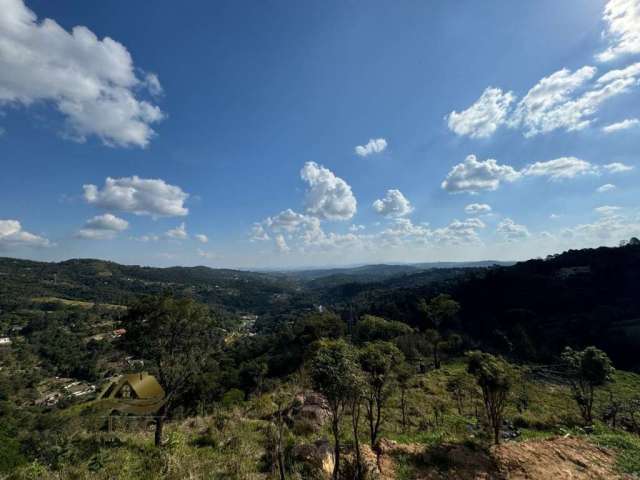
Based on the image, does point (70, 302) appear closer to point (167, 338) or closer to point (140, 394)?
point (140, 394)

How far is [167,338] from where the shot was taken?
41.9ft

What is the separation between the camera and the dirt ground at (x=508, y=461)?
940 cm

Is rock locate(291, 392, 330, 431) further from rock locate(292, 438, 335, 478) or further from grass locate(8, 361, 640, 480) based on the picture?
rock locate(292, 438, 335, 478)

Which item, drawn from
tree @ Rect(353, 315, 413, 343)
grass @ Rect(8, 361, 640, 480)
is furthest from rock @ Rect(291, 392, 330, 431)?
tree @ Rect(353, 315, 413, 343)

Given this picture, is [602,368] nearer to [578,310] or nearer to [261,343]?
[578,310]

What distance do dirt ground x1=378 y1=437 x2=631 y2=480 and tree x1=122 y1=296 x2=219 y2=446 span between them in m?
8.64

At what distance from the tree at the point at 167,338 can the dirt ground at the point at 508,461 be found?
8643 millimetres

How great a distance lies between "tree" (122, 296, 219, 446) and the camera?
12.2 metres

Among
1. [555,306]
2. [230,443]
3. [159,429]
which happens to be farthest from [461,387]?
[555,306]

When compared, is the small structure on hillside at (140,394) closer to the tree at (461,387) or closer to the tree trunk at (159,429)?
the tree trunk at (159,429)

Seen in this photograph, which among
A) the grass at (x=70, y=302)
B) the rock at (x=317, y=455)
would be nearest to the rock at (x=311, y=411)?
the rock at (x=317, y=455)

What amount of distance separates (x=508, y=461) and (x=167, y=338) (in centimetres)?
1340

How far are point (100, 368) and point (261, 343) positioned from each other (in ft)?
186

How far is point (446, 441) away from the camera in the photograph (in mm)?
11844
